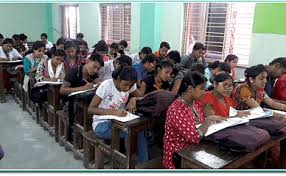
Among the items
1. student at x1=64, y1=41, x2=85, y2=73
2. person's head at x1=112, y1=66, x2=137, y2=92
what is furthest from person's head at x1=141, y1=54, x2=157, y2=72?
person's head at x1=112, y1=66, x2=137, y2=92

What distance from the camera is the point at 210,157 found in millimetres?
1443

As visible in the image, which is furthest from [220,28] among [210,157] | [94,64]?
[210,157]

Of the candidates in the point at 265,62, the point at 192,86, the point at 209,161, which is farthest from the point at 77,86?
the point at 265,62

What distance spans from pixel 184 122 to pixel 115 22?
4.99 meters

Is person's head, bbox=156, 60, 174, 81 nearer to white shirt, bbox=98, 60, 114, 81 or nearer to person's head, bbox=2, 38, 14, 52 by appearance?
white shirt, bbox=98, 60, 114, 81

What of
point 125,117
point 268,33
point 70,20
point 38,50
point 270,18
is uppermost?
point 70,20

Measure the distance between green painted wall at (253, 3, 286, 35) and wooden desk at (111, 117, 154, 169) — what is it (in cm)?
243

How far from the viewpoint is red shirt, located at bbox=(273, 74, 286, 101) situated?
2.75 metres

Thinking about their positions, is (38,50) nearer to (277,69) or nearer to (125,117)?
(125,117)

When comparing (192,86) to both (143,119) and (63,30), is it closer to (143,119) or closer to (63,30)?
(143,119)

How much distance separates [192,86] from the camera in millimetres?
1691

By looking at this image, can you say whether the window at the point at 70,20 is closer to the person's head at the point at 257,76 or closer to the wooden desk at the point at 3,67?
the wooden desk at the point at 3,67

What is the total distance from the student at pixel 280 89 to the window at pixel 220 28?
1380 mm

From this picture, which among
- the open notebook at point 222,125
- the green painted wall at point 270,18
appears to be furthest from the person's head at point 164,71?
the green painted wall at point 270,18
